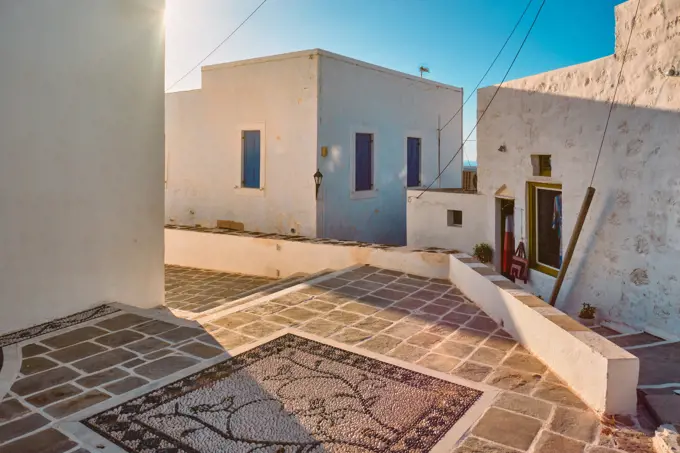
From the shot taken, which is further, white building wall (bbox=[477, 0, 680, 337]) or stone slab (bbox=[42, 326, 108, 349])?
white building wall (bbox=[477, 0, 680, 337])

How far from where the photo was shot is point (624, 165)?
6168 millimetres

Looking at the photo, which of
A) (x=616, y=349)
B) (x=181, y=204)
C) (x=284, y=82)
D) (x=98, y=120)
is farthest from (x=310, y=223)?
Answer: (x=616, y=349)

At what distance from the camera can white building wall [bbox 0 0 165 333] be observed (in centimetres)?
465

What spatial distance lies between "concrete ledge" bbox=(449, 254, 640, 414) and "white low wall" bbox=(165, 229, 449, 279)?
181cm

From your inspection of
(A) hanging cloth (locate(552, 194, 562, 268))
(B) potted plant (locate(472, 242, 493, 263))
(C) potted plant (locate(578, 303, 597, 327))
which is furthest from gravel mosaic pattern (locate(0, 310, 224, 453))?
(B) potted plant (locate(472, 242, 493, 263))

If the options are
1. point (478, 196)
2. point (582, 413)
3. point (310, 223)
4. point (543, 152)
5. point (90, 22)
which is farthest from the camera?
point (310, 223)

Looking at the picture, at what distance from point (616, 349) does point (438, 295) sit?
2.89 metres

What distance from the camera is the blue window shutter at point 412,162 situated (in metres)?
14.1

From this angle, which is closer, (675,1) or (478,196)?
(675,1)

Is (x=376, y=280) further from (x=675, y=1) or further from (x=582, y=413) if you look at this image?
(x=675, y=1)

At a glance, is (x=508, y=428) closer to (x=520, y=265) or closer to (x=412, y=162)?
(x=520, y=265)

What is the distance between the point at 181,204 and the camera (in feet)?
45.8

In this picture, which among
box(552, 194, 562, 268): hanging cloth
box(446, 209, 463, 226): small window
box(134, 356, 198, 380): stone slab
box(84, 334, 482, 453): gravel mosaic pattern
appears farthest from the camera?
box(446, 209, 463, 226): small window

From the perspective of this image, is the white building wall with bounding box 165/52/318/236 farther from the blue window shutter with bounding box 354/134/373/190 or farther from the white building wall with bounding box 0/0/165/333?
the white building wall with bounding box 0/0/165/333
